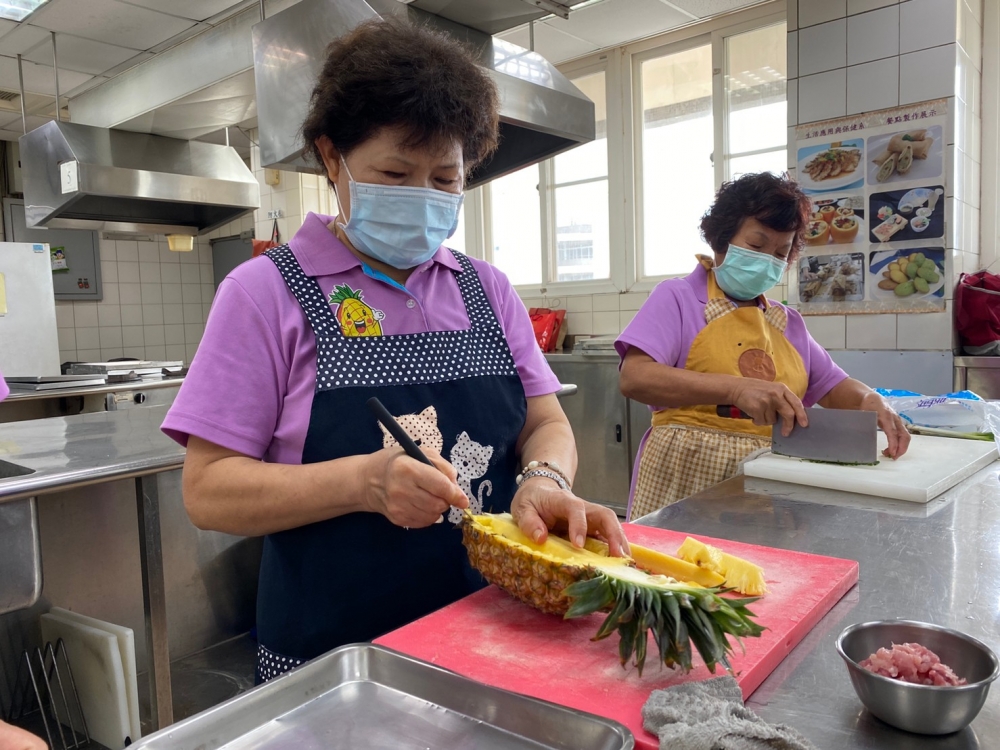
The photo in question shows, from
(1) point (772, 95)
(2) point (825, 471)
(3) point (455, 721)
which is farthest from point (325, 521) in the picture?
(1) point (772, 95)

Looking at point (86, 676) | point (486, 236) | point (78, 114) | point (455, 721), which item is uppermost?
point (78, 114)

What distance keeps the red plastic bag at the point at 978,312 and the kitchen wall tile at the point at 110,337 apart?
24.8 ft

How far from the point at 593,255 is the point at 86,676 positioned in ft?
15.1

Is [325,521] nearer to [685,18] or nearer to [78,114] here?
[78,114]

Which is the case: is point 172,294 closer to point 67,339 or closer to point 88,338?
point 88,338

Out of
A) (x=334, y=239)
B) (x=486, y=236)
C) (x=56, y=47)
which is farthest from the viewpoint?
(x=486, y=236)

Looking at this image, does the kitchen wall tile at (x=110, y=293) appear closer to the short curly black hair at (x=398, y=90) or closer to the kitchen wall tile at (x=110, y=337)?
the kitchen wall tile at (x=110, y=337)

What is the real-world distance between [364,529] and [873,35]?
3.93m

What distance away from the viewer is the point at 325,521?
4.03 feet

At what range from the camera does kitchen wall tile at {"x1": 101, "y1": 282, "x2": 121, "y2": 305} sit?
25.0 ft

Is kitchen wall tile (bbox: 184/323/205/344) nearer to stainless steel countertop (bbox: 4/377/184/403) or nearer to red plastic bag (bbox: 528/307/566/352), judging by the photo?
stainless steel countertop (bbox: 4/377/184/403)

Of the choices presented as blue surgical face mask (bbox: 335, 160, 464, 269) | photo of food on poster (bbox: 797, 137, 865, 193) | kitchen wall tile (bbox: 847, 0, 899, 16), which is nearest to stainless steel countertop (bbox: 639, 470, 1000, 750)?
blue surgical face mask (bbox: 335, 160, 464, 269)

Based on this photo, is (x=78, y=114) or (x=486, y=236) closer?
(x=78, y=114)

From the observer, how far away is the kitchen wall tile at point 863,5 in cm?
376
